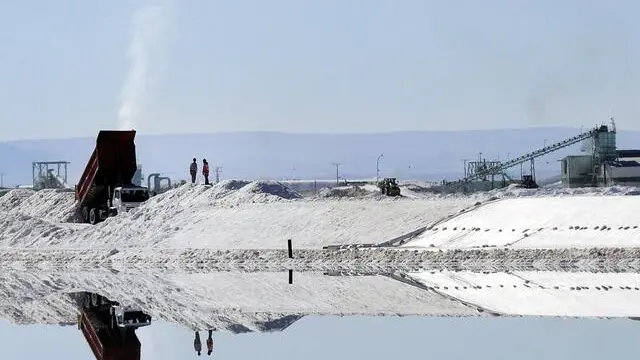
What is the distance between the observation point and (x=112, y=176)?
54.2 m

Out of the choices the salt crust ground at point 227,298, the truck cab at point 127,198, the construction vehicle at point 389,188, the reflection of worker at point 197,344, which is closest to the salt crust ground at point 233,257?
the salt crust ground at point 227,298

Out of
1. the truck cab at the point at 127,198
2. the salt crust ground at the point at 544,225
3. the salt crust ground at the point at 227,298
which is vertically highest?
the truck cab at the point at 127,198

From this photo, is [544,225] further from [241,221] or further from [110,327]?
[110,327]

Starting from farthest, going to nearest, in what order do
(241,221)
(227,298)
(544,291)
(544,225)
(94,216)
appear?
1. (94,216)
2. (241,221)
3. (544,225)
4. (227,298)
5. (544,291)

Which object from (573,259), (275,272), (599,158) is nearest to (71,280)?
(275,272)

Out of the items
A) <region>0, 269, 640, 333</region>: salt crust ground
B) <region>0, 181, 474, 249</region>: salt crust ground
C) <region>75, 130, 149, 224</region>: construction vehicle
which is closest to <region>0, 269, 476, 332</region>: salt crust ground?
<region>0, 269, 640, 333</region>: salt crust ground

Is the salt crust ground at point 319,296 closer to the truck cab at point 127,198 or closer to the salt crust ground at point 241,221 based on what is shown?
the salt crust ground at point 241,221

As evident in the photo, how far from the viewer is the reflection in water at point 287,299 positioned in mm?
23656

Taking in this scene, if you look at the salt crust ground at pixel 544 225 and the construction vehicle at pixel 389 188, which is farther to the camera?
the construction vehicle at pixel 389 188

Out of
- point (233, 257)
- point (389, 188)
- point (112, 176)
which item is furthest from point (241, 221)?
point (389, 188)

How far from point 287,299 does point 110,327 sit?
5.27m

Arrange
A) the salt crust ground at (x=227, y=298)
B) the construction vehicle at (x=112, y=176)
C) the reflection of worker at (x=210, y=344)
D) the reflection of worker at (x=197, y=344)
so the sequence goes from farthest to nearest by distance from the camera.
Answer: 1. the construction vehicle at (x=112, y=176)
2. the salt crust ground at (x=227, y=298)
3. the reflection of worker at (x=197, y=344)
4. the reflection of worker at (x=210, y=344)

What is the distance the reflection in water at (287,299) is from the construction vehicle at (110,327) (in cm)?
2

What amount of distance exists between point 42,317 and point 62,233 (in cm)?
2593
